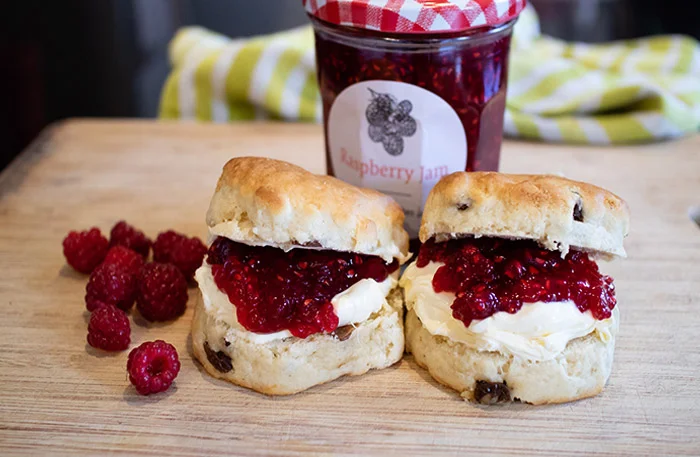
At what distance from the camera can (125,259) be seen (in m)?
2.18

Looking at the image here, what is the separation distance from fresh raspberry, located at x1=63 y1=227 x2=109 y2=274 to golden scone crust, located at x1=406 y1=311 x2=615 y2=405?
1.15m

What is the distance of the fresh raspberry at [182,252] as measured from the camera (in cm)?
225

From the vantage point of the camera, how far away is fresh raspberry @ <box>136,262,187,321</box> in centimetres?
203

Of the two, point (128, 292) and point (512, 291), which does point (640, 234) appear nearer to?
point (512, 291)

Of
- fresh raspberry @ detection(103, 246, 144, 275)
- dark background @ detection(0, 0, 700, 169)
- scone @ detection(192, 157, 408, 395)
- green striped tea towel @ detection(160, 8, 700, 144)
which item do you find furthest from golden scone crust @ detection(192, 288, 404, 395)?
dark background @ detection(0, 0, 700, 169)

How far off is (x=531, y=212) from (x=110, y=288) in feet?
3.77

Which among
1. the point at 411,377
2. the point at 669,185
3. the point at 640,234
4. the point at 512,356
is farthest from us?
the point at 669,185

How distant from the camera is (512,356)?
67.6 inches

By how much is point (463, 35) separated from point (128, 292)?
1161 mm

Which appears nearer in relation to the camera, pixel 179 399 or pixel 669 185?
pixel 179 399

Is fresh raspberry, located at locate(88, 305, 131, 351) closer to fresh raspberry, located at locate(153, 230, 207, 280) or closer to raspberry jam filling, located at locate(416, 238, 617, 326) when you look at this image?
fresh raspberry, located at locate(153, 230, 207, 280)

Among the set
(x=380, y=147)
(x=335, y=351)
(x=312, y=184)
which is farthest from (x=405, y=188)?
(x=335, y=351)

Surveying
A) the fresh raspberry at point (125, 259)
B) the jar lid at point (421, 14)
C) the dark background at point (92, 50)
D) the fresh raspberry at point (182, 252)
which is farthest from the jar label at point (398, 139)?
the dark background at point (92, 50)

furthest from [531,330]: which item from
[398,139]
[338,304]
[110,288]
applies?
[110,288]
